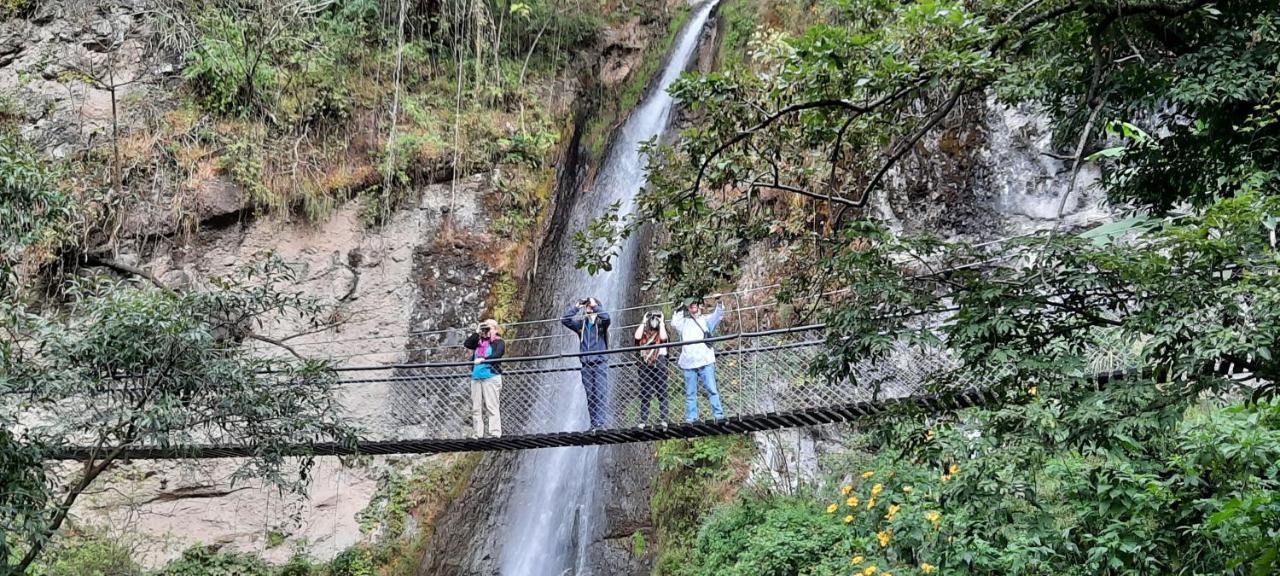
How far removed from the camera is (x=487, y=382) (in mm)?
7109

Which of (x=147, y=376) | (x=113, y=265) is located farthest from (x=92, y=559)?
(x=147, y=376)

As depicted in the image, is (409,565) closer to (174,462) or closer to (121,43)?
(174,462)

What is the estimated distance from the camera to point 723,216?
402 cm

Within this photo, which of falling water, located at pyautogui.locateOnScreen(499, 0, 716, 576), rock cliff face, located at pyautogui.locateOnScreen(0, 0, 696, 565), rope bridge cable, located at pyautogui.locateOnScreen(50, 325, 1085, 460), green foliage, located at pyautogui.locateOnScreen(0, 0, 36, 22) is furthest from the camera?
green foliage, located at pyautogui.locateOnScreen(0, 0, 36, 22)

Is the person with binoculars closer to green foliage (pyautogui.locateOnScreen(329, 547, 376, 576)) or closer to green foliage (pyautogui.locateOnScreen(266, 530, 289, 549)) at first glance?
green foliage (pyautogui.locateOnScreen(329, 547, 376, 576))

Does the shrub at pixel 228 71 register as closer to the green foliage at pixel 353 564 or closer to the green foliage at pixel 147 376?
the green foliage at pixel 353 564

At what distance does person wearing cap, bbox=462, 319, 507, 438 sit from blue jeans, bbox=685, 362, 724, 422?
143 centimetres

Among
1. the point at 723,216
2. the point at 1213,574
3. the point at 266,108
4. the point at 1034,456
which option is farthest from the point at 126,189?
the point at 1213,574

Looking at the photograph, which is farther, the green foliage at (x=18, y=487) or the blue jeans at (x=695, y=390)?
the blue jeans at (x=695, y=390)

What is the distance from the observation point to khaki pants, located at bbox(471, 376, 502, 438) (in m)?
6.98

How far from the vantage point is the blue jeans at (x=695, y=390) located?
6523 mm

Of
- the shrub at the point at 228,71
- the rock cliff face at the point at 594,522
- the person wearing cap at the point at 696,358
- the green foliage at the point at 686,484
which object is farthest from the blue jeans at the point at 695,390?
the shrub at the point at 228,71

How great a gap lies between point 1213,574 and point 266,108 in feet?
32.2

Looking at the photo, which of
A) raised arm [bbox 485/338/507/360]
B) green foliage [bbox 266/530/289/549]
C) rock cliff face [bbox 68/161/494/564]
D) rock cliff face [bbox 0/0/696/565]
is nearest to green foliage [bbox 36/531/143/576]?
rock cliff face [bbox 68/161/494/564]
